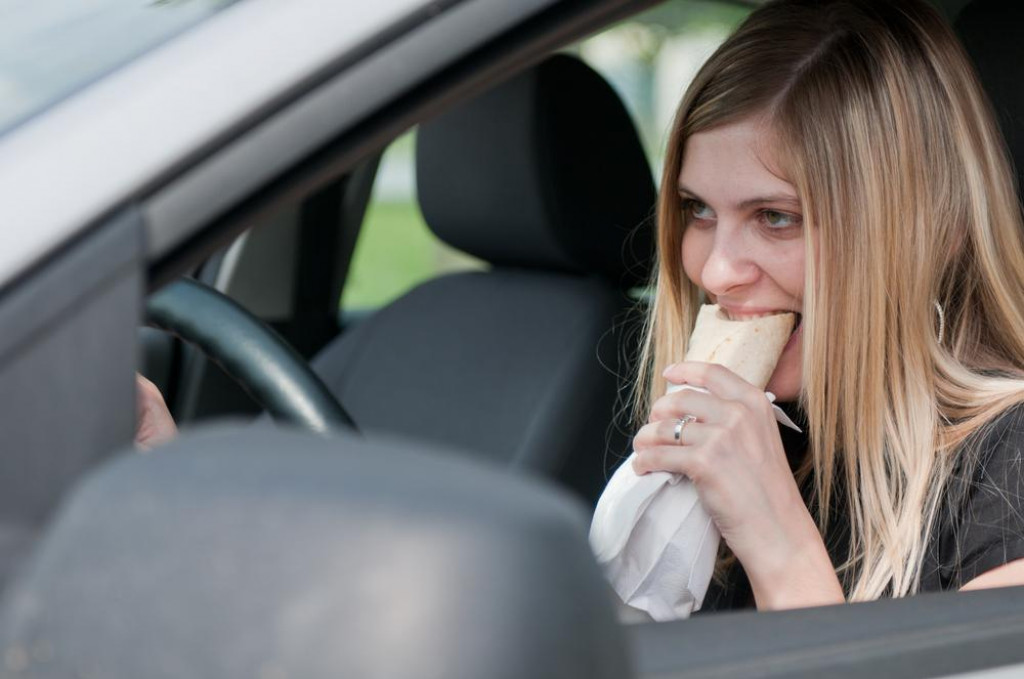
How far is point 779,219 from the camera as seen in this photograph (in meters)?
1.60

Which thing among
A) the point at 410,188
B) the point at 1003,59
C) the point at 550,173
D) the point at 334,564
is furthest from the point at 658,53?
the point at 334,564

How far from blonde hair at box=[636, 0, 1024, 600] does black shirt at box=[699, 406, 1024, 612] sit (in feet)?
0.04

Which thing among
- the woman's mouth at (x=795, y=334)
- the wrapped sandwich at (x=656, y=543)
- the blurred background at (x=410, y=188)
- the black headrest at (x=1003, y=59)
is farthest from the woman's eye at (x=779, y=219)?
the blurred background at (x=410, y=188)

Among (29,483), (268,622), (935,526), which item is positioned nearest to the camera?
(268,622)

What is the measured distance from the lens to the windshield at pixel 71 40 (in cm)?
90

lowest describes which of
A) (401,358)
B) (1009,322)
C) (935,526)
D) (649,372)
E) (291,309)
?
(291,309)

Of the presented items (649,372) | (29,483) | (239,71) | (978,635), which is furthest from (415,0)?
(649,372)

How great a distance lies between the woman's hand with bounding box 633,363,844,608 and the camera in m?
1.45

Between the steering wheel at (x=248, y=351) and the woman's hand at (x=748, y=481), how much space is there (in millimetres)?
403

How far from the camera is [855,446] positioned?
1.56 m

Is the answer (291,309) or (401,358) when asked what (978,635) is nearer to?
(401,358)

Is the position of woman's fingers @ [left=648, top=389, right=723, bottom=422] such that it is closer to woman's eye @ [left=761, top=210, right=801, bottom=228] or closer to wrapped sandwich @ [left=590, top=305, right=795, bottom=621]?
wrapped sandwich @ [left=590, top=305, right=795, bottom=621]

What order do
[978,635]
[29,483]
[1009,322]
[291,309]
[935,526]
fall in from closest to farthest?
[29,483] < [978,635] < [935,526] < [1009,322] < [291,309]

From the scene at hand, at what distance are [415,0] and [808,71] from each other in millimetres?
878
